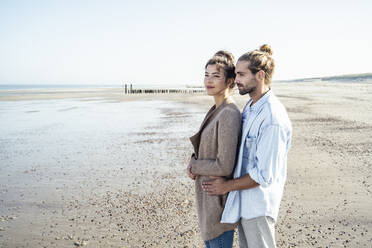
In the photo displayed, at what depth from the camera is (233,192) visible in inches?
87.7

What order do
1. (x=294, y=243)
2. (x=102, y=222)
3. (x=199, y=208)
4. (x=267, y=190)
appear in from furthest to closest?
(x=102, y=222) → (x=294, y=243) → (x=199, y=208) → (x=267, y=190)

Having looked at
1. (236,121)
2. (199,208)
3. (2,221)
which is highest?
(236,121)

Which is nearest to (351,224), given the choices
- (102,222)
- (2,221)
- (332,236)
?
(332,236)

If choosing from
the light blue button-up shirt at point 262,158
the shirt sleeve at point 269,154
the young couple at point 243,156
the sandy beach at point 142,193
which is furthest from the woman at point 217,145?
the sandy beach at point 142,193

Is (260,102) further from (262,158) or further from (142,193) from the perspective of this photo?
(142,193)

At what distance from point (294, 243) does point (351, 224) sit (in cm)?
124

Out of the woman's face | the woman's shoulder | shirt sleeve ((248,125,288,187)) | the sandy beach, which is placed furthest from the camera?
the sandy beach

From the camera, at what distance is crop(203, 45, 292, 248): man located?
78.0 inches

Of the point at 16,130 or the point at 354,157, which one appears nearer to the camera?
the point at 354,157

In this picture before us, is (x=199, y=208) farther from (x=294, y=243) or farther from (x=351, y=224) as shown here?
(x=351, y=224)

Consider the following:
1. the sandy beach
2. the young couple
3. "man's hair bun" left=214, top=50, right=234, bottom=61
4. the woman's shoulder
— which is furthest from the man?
the sandy beach

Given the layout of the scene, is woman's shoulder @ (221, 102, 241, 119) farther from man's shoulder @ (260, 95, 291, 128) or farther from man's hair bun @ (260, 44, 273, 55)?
man's hair bun @ (260, 44, 273, 55)

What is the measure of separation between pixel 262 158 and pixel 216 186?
48 cm

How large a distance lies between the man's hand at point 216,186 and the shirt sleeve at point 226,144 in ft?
0.22
